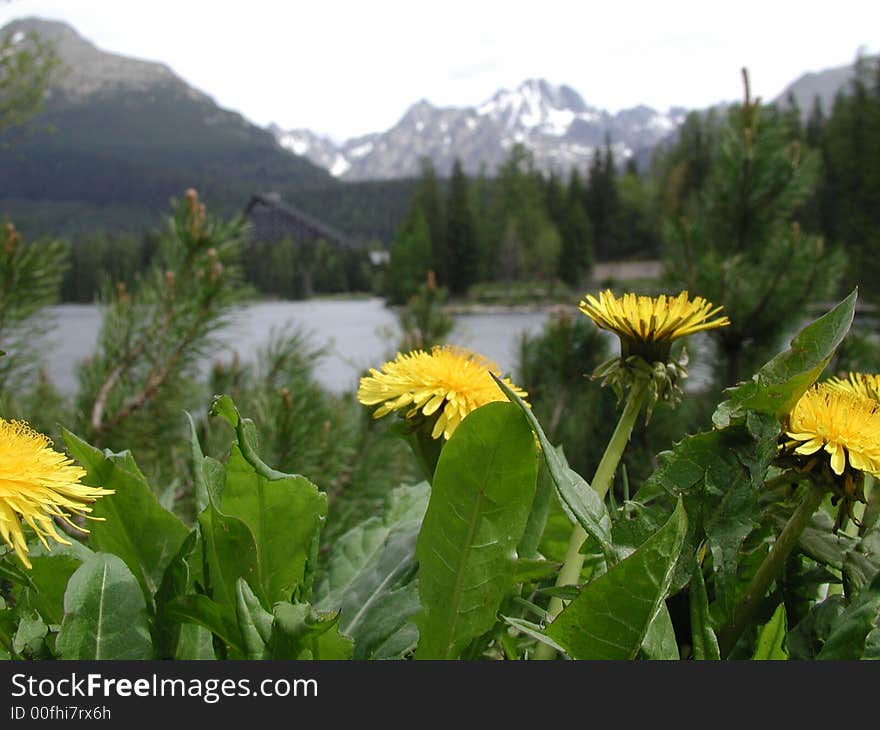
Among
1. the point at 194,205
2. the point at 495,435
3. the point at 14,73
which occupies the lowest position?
the point at 495,435

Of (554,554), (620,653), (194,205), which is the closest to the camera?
(620,653)

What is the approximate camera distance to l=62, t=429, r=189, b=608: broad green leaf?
0.52m

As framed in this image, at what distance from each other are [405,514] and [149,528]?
28cm

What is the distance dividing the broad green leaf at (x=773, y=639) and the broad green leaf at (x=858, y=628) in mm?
34

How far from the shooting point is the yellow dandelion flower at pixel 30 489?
38 centimetres

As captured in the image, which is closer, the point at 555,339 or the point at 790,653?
the point at 790,653

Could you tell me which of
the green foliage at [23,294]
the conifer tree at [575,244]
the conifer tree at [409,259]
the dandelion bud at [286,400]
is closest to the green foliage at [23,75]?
the green foliage at [23,294]

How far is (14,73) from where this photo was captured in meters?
2.89

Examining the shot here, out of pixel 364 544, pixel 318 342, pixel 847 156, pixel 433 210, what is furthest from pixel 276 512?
pixel 433 210

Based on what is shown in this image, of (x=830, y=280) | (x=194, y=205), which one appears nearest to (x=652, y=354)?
Answer: (x=194, y=205)

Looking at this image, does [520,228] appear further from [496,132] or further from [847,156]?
[496,132]

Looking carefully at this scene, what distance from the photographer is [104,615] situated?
18.6 inches

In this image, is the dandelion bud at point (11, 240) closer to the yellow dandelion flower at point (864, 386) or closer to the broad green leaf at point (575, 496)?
the broad green leaf at point (575, 496)

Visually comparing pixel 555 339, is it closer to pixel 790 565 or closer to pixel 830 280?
pixel 830 280
